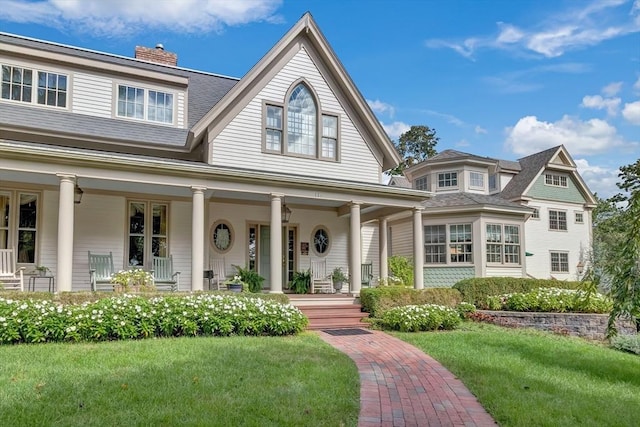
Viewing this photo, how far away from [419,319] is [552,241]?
55.1ft

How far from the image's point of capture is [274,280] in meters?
11.6

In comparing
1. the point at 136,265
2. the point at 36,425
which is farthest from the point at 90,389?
the point at 136,265

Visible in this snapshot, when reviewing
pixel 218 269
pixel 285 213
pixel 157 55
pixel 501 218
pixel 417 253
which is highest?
pixel 157 55

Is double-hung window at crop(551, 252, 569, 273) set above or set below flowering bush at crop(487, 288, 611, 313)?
above

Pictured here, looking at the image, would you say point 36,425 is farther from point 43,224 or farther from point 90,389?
point 43,224

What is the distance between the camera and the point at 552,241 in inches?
946

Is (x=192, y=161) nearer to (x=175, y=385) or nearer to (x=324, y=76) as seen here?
(x=324, y=76)

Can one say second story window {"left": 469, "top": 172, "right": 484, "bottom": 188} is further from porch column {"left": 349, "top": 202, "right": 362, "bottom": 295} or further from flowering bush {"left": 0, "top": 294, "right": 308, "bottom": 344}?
flowering bush {"left": 0, "top": 294, "right": 308, "bottom": 344}

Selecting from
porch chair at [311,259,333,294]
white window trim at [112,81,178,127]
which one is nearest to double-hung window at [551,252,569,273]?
porch chair at [311,259,333,294]

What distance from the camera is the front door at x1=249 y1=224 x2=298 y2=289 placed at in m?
14.4

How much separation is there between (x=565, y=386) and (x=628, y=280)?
5.29 ft

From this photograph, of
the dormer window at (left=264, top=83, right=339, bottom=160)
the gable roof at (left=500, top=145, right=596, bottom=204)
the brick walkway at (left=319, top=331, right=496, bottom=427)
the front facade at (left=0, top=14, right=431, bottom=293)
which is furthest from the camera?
the gable roof at (left=500, top=145, right=596, bottom=204)

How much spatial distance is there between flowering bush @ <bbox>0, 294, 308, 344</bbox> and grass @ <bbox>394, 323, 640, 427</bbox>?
285 centimetres

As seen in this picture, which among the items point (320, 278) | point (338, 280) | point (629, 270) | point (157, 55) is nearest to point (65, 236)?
point (338, 280)
